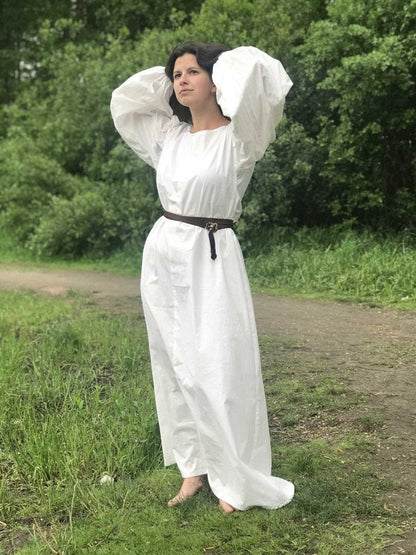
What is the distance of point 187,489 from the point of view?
9.66ft

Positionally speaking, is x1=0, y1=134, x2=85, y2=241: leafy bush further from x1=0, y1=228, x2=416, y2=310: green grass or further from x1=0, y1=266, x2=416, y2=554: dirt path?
x1=0, y1=266, x2=416, y2=554: dirt path

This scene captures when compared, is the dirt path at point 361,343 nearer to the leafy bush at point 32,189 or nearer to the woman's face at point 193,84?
the woman's face at point 193,84

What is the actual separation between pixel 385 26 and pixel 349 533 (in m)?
8.29

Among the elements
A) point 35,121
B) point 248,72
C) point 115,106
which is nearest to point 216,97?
point 248,72

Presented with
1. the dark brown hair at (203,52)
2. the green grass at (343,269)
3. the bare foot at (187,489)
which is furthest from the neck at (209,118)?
the green grass at (343,269)

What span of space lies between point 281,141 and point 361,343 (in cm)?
482

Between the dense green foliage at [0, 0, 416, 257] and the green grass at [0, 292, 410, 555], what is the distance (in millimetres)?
5509

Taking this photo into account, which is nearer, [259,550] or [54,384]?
[259,550]

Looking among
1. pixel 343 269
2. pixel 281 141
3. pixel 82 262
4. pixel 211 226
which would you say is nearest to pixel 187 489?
pixel 211 226

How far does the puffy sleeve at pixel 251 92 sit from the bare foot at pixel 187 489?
4.65ft

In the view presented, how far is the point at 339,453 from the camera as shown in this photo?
340cm

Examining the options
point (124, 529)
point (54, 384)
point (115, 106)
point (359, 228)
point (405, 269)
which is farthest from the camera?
point (359, 228)

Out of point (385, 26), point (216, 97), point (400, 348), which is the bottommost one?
point (400, 348)

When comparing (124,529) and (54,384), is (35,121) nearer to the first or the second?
(54,384)
